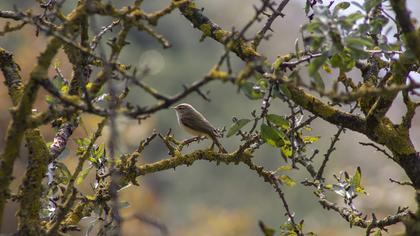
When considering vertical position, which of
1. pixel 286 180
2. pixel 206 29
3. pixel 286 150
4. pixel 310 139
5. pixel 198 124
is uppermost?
pixel 198 124

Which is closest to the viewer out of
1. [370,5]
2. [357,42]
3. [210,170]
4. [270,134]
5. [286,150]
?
[357,42]

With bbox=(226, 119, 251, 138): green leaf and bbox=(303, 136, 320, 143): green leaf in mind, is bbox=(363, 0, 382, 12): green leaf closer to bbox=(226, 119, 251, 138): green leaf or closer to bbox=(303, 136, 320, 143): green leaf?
bbox=(226, 119, 251, 138): green leaf

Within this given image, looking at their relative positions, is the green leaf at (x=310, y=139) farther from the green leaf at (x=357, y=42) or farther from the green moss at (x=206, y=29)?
the green leaf at (x=357, y=42)

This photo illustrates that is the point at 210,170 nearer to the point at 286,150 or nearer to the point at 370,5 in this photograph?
the point at 286,150

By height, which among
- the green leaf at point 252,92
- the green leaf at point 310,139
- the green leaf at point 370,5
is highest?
the green leaf at point 310,139

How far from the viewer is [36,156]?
8.89 feet

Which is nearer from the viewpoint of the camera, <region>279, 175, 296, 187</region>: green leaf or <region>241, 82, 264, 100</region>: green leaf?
<region>241, 82, 264, 100</region>: green leaf

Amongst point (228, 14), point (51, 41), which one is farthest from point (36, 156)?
point (228, 14)

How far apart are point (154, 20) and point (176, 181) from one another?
142 feet

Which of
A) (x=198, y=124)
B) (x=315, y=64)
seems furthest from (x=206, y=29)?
(x=198, y=124)

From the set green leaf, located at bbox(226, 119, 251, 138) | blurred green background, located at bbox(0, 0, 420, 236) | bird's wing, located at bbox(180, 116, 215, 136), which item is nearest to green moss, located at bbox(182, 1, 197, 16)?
green leaf, located at bbox(226, 119, 251, 138)

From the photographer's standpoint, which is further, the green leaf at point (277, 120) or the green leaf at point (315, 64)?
the green leaf at point (277, 120)

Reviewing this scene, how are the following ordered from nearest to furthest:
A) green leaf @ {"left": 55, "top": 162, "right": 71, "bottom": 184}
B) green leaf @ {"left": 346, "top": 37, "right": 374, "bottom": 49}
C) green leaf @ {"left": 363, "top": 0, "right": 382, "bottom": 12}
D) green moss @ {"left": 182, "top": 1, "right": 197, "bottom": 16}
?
1. green leaf @ {"left": 346, "top": 37, "right": 374, "bottom": 49}
2. green leaf @ {"left": 363, "top": 0, "right": 382, "bottom": 12}
3. green leaf @ {"left": 55, "top": 162, "right": 71, "bottom": 184}
4. green moss @ {"left": 182, "top": 1, "right": 197, "bottom": 16}

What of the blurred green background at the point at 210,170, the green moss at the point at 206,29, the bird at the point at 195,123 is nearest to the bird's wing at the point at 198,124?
the bird at the point at 195,123
